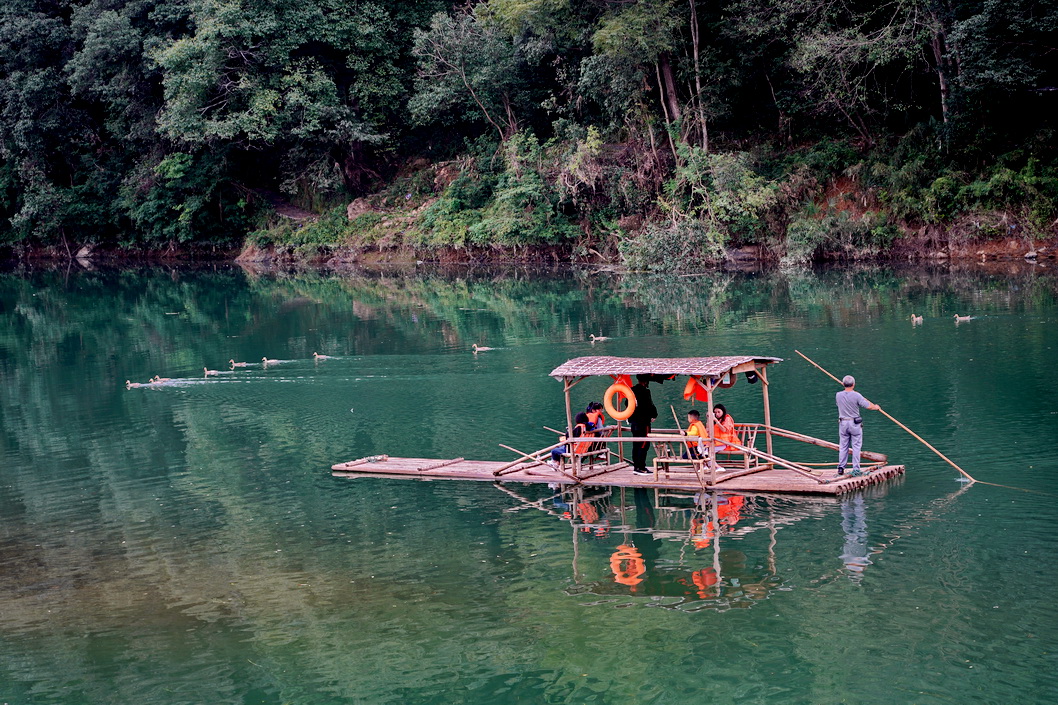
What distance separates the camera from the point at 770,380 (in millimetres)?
26688

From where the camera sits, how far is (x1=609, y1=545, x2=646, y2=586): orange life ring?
15.4 meters

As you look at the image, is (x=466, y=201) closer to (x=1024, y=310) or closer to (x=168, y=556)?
(x=1024, y=310)

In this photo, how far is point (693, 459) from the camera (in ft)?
60.3

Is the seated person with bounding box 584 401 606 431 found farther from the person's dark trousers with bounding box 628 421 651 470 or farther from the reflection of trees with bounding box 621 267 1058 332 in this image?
the reflection of trees with bounding box 621 267 1058 332

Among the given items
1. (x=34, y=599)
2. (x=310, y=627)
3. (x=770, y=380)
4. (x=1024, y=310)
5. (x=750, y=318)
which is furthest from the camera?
(x=750, y=318)

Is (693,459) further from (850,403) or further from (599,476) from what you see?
(850,403)

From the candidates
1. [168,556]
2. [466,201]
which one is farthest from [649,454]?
[466,201]

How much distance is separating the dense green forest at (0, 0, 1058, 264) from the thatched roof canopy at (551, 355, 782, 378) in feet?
85.8

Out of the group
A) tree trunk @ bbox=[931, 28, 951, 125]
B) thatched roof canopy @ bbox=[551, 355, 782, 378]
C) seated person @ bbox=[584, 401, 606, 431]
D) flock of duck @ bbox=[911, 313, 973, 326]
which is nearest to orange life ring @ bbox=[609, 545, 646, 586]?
thatched roof canopy @ bbox=[551, 355, 782, 378]

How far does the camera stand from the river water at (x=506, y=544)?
1269 centimetres

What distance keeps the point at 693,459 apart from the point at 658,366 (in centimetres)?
164

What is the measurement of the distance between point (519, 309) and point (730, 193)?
12489 millimetres

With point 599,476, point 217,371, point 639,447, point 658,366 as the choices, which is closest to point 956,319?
point 639,447

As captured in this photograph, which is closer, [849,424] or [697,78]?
[849,424]
